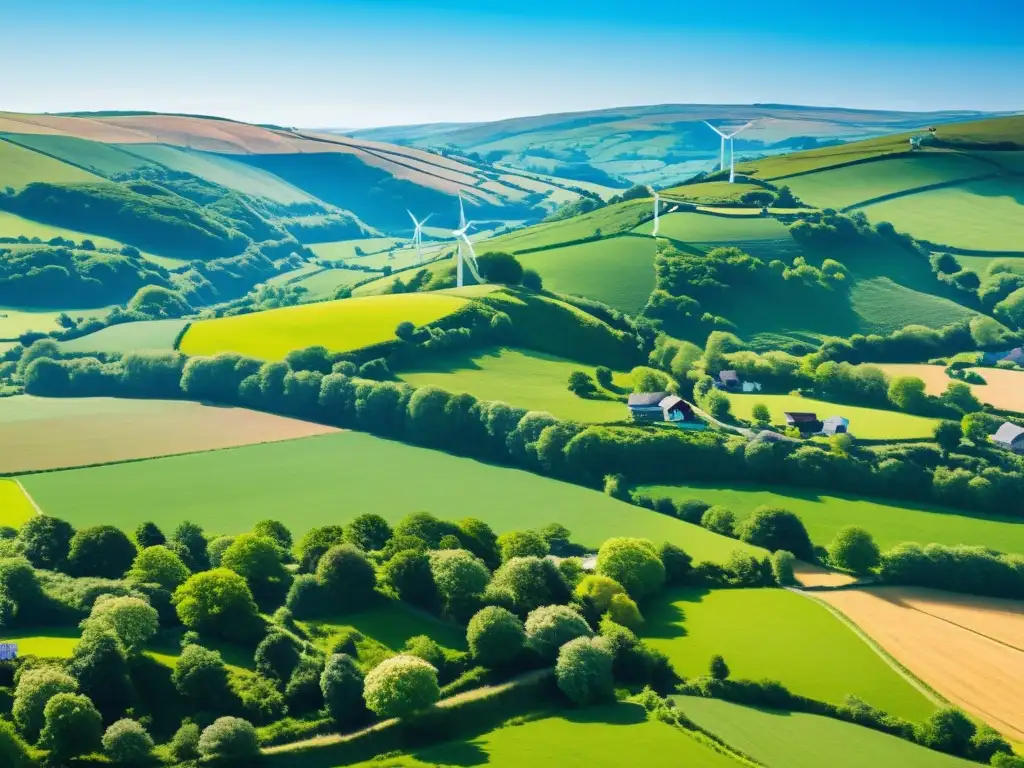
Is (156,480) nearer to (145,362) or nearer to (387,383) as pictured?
(387,383)

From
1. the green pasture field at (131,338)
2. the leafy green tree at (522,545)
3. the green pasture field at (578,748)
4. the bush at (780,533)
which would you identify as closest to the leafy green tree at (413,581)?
the leafy green tree at (522,545)

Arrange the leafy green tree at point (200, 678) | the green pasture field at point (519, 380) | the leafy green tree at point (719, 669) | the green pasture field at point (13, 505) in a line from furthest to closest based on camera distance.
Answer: the green pasture field at point (519, 380) < the green pasture field at point (13, 505) < the leafy green tree at point (719, 669) < the leafy green tree at point (200, 678)

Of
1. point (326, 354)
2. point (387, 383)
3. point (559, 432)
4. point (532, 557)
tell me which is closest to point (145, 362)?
point (326, 354)

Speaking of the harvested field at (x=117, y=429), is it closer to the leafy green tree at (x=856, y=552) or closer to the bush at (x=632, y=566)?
the bush at (x=632, y=566)

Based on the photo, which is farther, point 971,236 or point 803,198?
→ point 803,198

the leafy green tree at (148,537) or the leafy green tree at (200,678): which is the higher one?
the leafy green tree at (148,537)

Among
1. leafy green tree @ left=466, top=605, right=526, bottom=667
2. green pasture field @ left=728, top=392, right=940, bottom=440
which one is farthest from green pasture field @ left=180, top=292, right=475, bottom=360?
leafy green tree @ left=466, top=605, right=526, bottom=667
